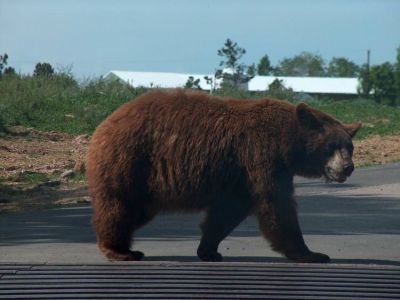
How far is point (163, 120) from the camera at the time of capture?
9.25 metres

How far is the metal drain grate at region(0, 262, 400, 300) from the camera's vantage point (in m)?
6.89

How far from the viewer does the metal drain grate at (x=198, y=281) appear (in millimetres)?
6887

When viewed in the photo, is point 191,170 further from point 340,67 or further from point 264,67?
point 340,67

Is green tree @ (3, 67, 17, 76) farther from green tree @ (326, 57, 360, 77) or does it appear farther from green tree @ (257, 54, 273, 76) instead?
green tree @ (326, 57, 360, 77)

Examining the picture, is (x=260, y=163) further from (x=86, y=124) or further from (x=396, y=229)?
(x=86, y=124)

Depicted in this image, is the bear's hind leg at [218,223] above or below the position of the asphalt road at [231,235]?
above

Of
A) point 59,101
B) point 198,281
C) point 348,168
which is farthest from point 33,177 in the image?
point 198,281

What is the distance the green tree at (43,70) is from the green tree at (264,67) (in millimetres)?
52531

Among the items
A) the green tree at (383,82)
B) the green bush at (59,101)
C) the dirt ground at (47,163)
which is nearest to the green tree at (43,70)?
the green bush at (59,101)

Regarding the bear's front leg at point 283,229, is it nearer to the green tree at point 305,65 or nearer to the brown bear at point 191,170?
the brown bear at point 191,170

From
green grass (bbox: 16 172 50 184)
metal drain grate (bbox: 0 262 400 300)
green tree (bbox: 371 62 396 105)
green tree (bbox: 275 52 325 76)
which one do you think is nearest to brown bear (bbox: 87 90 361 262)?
metal drain grate (bbox: 0 262 400 300)

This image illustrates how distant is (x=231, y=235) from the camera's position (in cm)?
1168

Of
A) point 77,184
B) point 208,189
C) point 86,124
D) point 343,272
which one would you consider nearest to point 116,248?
point 208,189

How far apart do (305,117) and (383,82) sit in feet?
217
